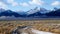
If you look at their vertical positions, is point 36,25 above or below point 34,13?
below

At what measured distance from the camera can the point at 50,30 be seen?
277cm

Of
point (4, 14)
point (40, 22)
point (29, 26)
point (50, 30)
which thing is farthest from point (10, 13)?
point (50, 30)

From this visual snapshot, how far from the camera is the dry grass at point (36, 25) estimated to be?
9.11 feet

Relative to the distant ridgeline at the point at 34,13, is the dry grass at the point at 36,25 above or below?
below

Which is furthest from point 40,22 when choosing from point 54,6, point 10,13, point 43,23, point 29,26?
point 10,13

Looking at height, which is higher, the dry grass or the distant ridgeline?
the distant ridgeline

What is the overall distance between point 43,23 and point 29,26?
0.37m

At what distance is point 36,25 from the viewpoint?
2.86 meters

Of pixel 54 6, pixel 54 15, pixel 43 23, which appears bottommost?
pixel 43 23

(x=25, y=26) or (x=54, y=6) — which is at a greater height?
(x=54, y=6)

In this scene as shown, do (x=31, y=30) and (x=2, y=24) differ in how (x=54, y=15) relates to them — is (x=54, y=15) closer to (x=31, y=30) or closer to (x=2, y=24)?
(x=31, y=30)

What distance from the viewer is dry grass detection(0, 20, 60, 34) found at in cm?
278

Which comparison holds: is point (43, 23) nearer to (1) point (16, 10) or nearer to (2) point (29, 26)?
(2) point (29, 26)

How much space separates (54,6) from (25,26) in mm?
913
